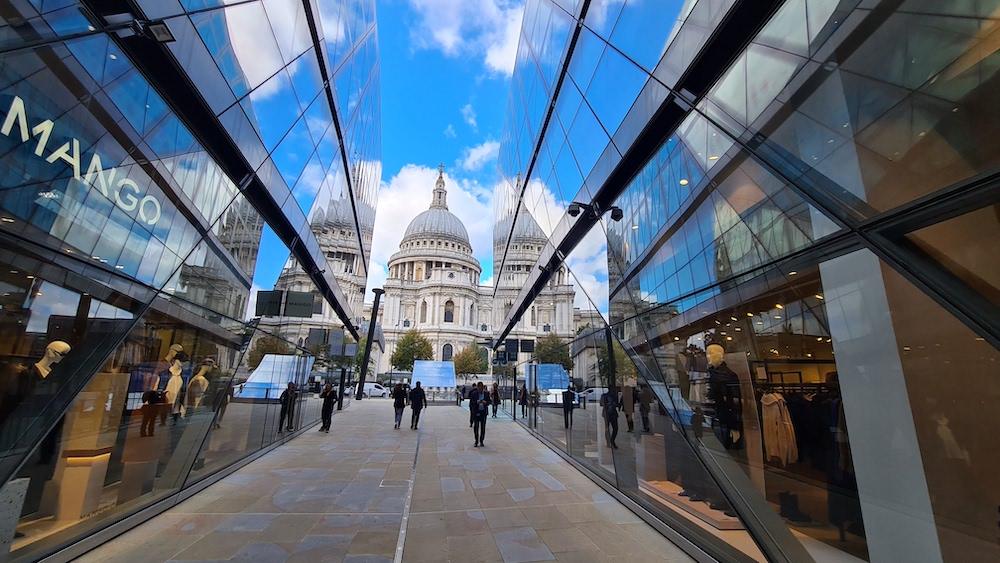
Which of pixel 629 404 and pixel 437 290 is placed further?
pixel 437 290

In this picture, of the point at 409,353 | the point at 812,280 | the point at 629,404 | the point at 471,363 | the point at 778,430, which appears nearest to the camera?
the point at 812,280

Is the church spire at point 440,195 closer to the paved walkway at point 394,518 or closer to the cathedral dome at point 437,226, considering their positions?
the cathedral dome at point 437,226

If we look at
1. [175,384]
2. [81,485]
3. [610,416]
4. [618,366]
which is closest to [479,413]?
[610,416]

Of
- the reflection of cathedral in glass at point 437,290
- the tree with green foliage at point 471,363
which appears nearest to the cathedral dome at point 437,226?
the reflection of cathedral in glass at point 437,290

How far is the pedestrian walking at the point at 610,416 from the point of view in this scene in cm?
772

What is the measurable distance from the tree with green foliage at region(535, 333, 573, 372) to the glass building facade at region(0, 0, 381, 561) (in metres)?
7.61

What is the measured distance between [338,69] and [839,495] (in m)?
14.6

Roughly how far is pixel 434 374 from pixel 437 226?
75.6 m

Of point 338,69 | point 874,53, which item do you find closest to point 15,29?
point 874,53

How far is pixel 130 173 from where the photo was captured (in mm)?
4969

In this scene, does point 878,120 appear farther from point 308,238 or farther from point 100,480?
point 308,238

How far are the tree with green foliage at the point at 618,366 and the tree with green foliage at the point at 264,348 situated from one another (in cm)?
735

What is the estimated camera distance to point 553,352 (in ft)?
43.2

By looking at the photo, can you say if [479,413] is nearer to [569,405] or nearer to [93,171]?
[569,405]
